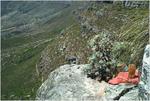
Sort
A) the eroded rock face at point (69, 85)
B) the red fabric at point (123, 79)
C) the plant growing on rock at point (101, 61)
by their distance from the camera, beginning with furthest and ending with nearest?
the plant growing on rock at point (101, 61) < the red fabric at point (123, 79) < the eroded rock face at point (69, 85)

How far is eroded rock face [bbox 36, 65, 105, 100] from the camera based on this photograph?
20.9 metres

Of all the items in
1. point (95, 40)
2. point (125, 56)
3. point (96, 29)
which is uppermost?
point (95, 40)

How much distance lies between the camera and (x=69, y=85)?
21516mm

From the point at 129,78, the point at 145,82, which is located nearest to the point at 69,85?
the point at 129,78

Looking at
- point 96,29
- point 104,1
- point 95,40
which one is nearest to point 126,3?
point 96,29

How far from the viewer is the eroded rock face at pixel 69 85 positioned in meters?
20.9

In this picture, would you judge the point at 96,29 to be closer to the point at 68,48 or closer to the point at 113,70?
the point at 68,48

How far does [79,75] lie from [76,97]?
7.30 feet

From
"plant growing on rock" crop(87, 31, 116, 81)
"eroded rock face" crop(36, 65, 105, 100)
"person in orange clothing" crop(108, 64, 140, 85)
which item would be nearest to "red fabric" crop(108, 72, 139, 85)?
"person in orange clothing" crop(108, 64, 140, 85)

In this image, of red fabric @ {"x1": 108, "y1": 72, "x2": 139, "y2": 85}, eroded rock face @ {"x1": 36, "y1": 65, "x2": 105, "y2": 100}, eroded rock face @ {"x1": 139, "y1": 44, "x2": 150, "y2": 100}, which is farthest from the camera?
red fabric @ {"x1": 108, "y1": 72, "x2": 139, "y2": 85}

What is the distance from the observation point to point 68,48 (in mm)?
149000

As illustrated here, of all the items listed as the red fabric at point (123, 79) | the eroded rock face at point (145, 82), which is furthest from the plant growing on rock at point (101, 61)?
the eroded rock face at point (145, 82)

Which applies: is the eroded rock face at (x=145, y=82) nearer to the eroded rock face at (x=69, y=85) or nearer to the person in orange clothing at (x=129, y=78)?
the person in orange clothing at (x=129, y=78)

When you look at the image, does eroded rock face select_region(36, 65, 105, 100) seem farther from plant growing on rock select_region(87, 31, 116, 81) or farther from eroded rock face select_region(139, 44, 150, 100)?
eroded rock face select_region(139, 44, 150, 100)
